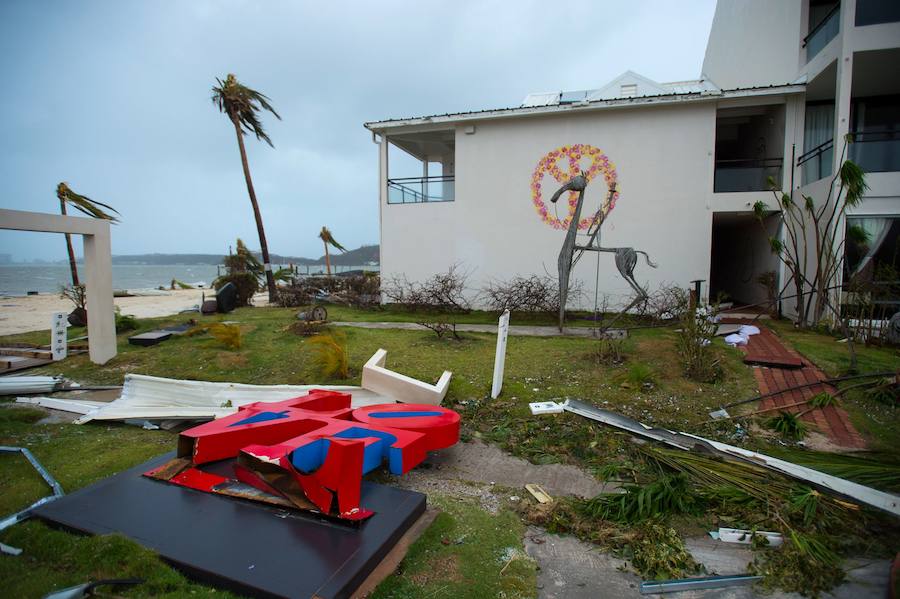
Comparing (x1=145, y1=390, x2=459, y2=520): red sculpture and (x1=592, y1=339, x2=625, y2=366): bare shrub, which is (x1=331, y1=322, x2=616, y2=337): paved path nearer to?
(x1=592, y1=339, x2=625, y2=366): bare shrub

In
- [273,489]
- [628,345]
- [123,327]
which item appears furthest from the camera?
[123,327]

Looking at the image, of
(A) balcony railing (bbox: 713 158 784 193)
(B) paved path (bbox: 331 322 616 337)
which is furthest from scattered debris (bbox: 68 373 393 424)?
(A) balcony railing (bbox: 713 158 784 193)

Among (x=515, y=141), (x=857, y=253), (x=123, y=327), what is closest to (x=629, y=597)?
(x=857, y=253)

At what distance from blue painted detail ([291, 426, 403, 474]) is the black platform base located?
24cm

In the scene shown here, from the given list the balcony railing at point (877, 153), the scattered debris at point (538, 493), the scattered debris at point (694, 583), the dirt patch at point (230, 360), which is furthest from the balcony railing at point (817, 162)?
the dirt patch at point (230, 360)

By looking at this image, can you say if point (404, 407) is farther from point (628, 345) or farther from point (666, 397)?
point (628, 345)

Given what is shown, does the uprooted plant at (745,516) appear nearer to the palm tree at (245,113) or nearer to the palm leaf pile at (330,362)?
the palm leaf pile at (330,362)

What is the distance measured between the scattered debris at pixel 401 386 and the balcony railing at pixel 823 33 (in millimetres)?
11966

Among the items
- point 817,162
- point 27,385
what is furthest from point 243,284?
point 817,162

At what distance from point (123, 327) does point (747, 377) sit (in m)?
12.3

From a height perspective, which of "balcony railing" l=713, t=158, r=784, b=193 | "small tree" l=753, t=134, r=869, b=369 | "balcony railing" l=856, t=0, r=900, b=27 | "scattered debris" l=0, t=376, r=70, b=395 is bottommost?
"scattered debris" l=0, t=376, r=70, b=395

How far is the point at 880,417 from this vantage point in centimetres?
534

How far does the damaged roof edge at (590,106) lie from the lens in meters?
11.8

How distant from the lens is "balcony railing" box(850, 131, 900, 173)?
9883mm
